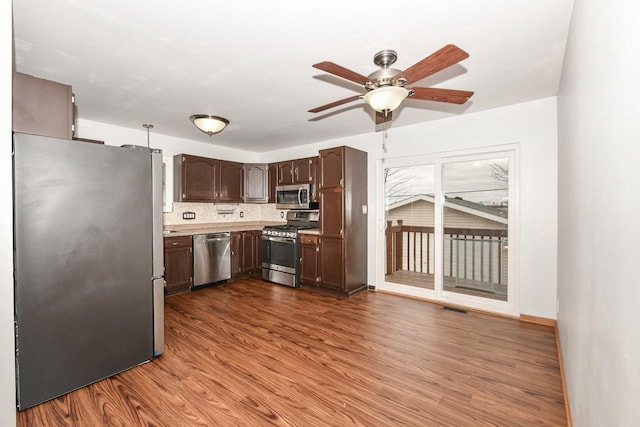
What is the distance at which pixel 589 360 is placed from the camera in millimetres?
1327

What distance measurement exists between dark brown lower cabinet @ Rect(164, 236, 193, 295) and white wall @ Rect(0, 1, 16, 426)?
10.0 feet

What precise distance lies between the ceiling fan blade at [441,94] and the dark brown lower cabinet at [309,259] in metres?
2.97

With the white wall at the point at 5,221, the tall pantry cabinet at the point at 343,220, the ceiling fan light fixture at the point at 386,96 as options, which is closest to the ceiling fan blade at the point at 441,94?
the ceiling fan light fixture at the point at 386,96

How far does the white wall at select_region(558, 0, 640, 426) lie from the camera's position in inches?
30.7

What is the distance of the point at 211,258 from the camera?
4887mm

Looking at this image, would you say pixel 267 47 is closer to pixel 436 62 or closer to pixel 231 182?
pixel 436 62

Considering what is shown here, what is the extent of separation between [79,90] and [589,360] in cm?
454

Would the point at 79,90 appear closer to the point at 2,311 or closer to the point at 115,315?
the point at 115,315

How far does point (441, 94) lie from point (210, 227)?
453cm

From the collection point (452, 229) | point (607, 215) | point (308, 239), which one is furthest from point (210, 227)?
point (607, 215)

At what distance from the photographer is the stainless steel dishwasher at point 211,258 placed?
4723 mm

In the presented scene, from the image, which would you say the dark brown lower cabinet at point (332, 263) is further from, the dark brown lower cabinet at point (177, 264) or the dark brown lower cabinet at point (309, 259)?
the dark brown lower cabinet at point (177, 264)

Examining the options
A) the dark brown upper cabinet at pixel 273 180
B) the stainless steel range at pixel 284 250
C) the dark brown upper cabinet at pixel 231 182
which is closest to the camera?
the stainless steel range at pixel 284 250

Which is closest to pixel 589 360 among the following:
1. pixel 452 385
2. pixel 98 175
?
pixel 452 385
